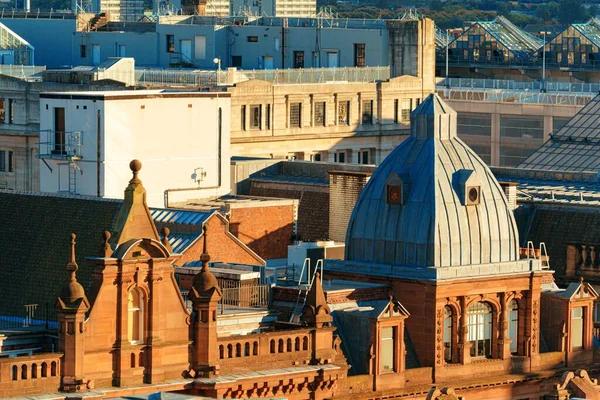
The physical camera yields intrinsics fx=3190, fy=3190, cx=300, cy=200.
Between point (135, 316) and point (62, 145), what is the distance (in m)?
44.7

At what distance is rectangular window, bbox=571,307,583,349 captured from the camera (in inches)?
4833

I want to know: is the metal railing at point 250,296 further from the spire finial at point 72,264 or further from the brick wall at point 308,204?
the brick wall at point 308,204

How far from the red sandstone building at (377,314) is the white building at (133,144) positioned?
859 inches

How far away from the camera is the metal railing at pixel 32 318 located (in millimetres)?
107250

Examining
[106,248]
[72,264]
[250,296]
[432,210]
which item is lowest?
[250,296]

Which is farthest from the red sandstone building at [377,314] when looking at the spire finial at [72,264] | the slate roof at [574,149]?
the slate roof at [574,149]

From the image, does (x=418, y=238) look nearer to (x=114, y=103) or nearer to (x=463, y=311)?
(x=463, y=311)

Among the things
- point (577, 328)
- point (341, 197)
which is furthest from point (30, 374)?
point (341, 197)

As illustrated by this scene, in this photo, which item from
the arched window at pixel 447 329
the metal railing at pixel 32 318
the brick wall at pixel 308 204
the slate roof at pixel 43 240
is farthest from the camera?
the brick wall at pixel 308 204

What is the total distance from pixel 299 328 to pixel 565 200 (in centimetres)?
3396

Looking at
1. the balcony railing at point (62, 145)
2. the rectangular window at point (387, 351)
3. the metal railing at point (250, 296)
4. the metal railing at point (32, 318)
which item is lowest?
the rectangular window at point (387, 351)

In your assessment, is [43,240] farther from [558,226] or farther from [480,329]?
[558,226]

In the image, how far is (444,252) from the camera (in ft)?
384

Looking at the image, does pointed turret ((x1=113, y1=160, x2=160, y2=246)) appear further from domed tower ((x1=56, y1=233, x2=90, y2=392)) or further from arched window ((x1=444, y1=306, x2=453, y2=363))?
arched window ((x1=444, y1=306, x2=453, y2=363))
